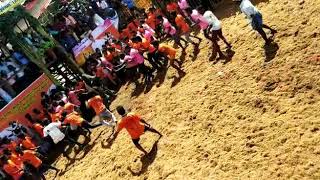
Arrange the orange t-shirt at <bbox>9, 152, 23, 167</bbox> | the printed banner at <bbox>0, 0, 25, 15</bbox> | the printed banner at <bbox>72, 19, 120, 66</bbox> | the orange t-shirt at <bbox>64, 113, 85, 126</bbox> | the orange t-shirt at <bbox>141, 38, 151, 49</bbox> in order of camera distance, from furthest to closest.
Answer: the printed banner at <bbox>72, 19, 120, 66</bbox>, the printed banner at <bbox>0, 0, 25, 15</bbox>, the orange t-shirt at <bbox>141, 38, 151, 49</bbox>, the orange t-shirt at <bbox>64, 113, 85, 126</bbox>, the orange t-shirt at <bbox>9, 152, 23, 167</bbox>

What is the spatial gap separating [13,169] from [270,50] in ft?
27.2

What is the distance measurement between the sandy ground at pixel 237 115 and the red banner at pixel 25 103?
3166 millimetres

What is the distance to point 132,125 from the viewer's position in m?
11.4

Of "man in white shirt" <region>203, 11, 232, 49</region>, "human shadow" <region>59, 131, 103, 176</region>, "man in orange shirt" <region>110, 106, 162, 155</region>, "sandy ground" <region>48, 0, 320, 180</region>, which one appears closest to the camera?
"sandy ground" <region>48, 0, 320, 180</region>

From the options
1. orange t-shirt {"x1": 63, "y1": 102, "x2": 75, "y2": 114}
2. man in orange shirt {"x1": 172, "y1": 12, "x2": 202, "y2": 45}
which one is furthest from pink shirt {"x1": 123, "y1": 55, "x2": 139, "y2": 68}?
orange t-shirt {"x1": 63, "y1": 102, "x2": 75, "y2": 114}

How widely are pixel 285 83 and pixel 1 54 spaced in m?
12.4

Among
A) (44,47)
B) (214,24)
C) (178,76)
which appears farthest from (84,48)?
(214,24)

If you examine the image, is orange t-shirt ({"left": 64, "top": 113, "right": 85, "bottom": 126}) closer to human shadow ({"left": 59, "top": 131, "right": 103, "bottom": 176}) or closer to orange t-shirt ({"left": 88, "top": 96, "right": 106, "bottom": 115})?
orange t-shirt ({"left": 88, "top": 96, "right": 106, "bottom": 115})

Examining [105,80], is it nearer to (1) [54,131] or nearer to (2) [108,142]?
(1) [54,131]

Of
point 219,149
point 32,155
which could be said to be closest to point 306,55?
point 219,149

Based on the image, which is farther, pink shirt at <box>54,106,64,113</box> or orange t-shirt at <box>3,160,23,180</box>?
pink shirt at <box>54,106,64,113</box>

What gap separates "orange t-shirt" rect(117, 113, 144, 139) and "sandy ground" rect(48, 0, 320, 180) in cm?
101

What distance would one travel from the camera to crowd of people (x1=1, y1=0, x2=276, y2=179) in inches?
544

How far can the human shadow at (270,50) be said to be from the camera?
509 inches
